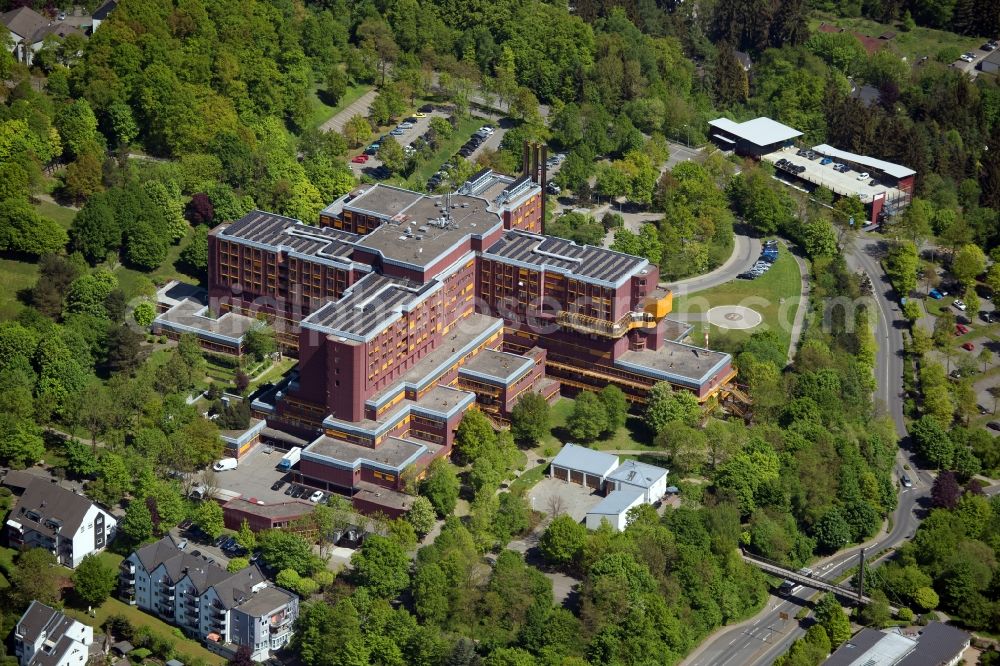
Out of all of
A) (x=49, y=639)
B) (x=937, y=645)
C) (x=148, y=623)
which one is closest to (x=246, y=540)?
(x=148, y=623)

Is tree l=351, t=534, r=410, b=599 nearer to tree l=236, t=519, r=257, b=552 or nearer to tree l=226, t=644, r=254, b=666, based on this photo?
tree l=236, t=519, r=257, b=552

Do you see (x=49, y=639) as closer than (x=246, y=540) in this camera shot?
Yes

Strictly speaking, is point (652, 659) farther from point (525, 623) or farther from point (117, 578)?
point (117, 578)

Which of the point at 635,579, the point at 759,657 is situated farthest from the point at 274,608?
the point at 759,657

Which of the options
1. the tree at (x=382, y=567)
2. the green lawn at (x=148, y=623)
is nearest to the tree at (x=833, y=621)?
the tree at (x=382, y=567)

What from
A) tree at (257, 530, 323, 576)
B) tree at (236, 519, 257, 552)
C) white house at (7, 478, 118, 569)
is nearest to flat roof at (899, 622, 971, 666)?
tree at (257, 530, 323, 576)

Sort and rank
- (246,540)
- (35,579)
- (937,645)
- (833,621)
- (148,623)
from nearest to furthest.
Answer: (35,579) < (148,623) < (937,645) < (833,621) < (246,540)

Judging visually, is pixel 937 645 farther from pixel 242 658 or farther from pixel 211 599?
pixel 211 599
